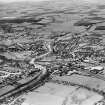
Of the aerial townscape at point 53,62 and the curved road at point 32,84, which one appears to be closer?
the aerial townscape at point 53,62

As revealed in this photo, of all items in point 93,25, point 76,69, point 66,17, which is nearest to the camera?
point 76,69

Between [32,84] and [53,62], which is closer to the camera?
[32,84]

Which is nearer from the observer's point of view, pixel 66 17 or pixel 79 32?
pixel 79 32

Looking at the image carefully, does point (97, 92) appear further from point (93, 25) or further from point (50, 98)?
point (93, 25)

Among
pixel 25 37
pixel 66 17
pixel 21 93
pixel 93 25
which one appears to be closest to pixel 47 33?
pixel 25 37

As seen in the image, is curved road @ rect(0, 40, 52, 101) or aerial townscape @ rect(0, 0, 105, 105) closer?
aerial townscape @ rect(0, 0, 105, 105)

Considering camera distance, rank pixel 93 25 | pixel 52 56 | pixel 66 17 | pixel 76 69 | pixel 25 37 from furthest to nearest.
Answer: pixel 66 17
pixel 93 25
pixel 25 37
pixel 52 56
pixel 76 69
